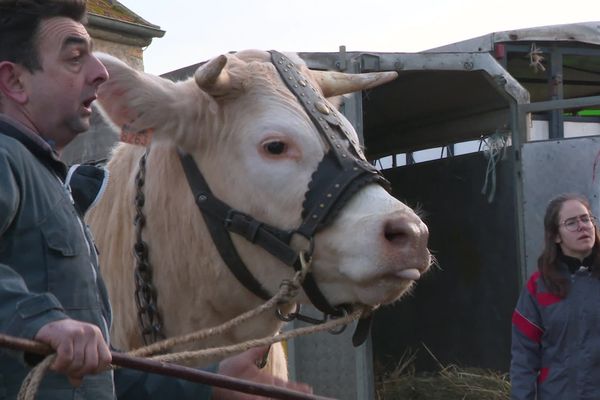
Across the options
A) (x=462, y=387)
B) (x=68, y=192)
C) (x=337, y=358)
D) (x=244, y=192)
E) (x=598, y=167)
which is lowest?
(x=462, y=387)

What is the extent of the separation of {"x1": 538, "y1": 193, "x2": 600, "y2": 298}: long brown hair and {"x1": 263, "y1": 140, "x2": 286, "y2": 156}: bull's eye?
279 centimetres

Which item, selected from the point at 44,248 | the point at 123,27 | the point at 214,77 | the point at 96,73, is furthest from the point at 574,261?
the point at 123,27

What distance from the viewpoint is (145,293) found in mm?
3461

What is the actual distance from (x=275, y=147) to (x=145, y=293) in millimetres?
641

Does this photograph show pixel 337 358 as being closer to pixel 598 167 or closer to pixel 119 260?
→ pixel 598 167

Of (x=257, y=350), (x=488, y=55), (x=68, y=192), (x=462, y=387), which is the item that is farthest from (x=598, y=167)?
(x=68, y=192)

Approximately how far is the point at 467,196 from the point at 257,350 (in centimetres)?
581

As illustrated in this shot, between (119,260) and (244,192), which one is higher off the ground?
(244,192)

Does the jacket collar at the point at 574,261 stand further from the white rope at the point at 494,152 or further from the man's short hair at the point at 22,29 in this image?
the man's short hair at the point at 22,29

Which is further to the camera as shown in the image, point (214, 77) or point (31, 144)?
point (214, 77)

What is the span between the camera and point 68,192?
2.39 meters

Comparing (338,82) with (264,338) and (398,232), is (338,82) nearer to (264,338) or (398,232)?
(398,232)

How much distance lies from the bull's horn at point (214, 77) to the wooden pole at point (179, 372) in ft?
4.34

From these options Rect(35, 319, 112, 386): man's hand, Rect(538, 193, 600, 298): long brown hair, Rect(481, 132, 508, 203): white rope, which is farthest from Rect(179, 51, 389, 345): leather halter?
Rect(481, 132, 508, 203): white rope
